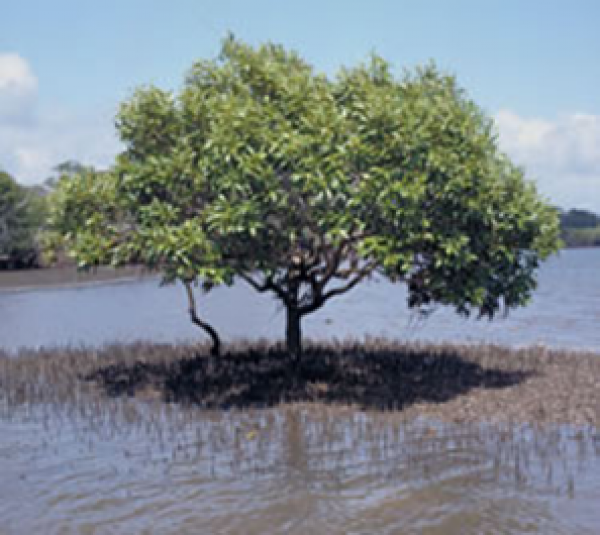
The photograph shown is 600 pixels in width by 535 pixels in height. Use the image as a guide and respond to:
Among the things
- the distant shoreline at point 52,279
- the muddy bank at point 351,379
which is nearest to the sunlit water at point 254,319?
the muddy bank at point 351,379

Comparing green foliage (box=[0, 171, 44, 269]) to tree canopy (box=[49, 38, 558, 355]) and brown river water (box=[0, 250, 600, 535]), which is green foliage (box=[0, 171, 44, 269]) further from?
tree canopy (box=[49, 38, 558, 355])

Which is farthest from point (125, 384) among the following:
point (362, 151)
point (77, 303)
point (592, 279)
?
point (592, 279)

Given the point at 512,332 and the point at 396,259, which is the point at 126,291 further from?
the point at 396,259

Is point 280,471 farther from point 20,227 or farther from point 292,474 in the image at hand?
point 20,227

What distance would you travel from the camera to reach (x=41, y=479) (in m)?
11.6

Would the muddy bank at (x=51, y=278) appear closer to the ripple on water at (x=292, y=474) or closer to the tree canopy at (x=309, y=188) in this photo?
the tree canopy at (x=309, y=188)

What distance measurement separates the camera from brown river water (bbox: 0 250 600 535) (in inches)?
390

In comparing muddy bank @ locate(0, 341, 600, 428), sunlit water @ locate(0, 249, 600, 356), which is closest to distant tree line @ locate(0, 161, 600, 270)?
sunlit water @ locate(0, 249, 600, 356)

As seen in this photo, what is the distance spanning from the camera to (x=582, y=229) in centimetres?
19125

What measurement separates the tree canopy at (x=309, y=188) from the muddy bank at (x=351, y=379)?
1.89m

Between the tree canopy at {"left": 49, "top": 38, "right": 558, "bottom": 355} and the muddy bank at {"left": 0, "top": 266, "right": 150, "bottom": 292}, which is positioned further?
the muddy bank at {"left": 0, "top": 266, "right": 150, "bottom": 292}

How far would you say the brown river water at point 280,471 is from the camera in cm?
991

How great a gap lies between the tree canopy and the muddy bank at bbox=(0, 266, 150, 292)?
46546 millimetres

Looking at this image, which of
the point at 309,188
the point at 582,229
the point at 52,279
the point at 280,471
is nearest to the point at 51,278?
the point at 52,279
